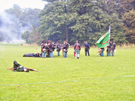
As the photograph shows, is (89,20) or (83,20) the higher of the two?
(83,20)

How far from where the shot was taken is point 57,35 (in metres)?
61.9

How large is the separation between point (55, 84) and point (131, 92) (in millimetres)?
3275

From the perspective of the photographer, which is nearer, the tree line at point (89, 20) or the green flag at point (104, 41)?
the green flag at point (104, 41)

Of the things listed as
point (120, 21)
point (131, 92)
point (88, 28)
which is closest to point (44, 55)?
point (131, 92)

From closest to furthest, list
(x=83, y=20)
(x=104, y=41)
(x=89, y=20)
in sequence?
1. (x=104, y=41)
2. (x=89, y=20)
3. (x=83, y=20)

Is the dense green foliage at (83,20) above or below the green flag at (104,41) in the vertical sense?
above

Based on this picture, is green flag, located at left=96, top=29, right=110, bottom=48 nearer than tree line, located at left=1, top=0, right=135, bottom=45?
Yes

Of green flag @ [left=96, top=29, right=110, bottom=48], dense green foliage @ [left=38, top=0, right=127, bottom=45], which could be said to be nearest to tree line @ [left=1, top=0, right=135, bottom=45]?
dense green foliage @ [left=38, top=0, right=127, bottom=45]

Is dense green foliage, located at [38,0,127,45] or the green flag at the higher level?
dense green foliage, located at [38,0,127,45]

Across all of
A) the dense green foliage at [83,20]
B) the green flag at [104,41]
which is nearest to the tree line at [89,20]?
the dense green foliage at [83,20]

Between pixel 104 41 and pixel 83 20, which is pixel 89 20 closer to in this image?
pixel 83 20

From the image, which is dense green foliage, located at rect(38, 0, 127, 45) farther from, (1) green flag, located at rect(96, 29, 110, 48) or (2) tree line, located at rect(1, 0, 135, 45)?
(1) green flag, located at rect(96, 29, 110, 48)

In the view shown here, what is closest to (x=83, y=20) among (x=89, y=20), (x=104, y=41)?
(x=89, y=20)

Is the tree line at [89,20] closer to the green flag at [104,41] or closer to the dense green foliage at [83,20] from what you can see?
the dense green foliage at [83,20]
